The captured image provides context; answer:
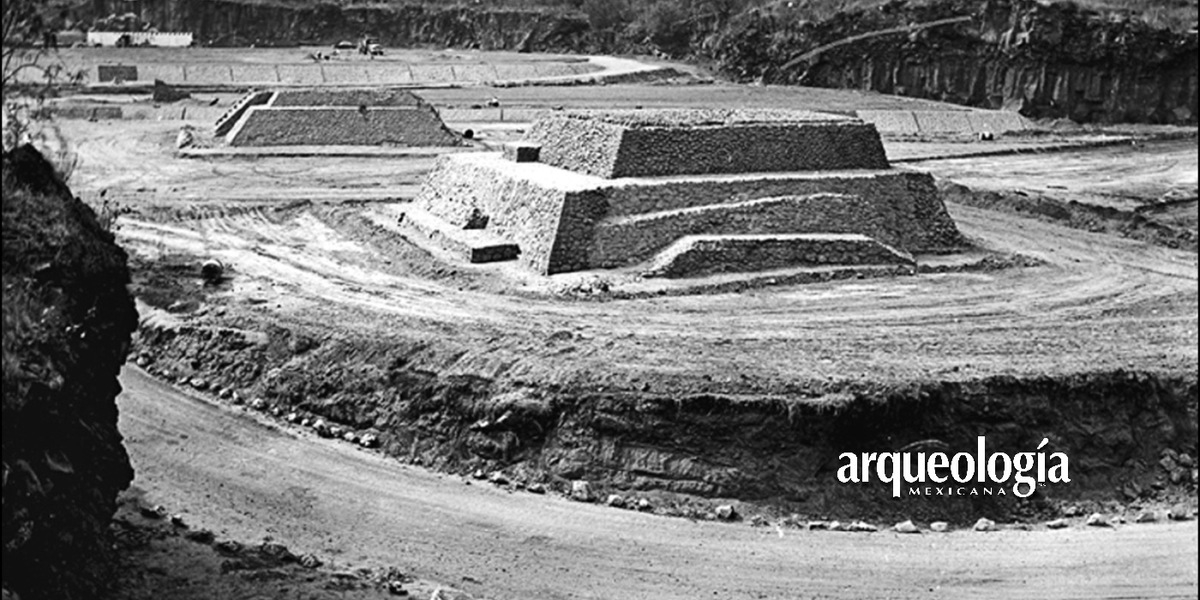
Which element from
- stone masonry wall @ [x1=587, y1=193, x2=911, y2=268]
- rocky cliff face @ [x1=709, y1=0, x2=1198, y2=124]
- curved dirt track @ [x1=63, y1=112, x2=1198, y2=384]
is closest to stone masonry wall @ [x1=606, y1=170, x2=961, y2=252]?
stone masonry wall @ [x1=587, y1=193, x2=911, y2=268]

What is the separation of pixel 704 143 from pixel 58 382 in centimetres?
2129

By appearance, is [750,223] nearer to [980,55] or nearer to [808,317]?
[808,317]

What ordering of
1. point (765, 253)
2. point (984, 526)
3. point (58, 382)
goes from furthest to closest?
point (765, 253) → point (984, 526) → point (58, 382)

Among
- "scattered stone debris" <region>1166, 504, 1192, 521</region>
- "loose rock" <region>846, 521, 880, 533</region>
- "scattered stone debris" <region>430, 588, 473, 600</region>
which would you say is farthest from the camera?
"scattered stone debris" <region>1166, 504, 1192, 521</region>

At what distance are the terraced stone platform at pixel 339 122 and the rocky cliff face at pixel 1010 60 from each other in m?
26.1

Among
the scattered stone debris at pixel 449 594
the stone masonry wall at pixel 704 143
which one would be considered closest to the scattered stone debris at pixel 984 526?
the scattered stone debris at pixel 449 594

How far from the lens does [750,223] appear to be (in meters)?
33.2

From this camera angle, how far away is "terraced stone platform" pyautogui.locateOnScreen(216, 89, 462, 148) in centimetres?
5300

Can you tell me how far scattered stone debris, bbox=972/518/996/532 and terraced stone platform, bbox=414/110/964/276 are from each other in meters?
11.0

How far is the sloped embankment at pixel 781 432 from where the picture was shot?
73.5 feet

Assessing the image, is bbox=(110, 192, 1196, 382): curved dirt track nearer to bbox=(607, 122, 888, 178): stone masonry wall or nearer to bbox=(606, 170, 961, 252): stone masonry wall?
bbox=(606, 170, 961, 252): stone masonry wall

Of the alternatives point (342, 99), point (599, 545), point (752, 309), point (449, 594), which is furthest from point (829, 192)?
point (342, 99)

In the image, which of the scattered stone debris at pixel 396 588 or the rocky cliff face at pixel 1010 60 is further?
the rocky cliff face at pixel 1010 60

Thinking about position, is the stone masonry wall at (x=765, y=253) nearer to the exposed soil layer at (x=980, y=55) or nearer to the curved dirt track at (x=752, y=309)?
the curved dirt track at (x=752, y=309)
